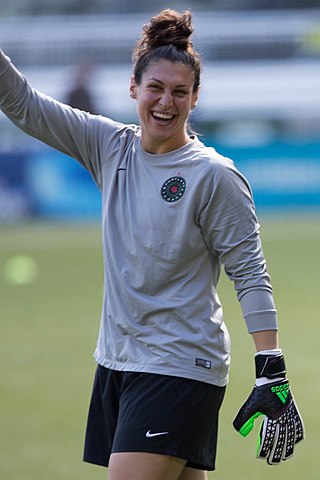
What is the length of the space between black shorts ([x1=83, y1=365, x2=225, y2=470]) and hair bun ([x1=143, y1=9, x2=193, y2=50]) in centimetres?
126

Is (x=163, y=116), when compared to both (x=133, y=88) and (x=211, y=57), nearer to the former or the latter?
(x=133, y=88)

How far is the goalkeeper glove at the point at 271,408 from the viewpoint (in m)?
4.21

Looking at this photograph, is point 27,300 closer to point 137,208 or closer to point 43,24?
point 137,208

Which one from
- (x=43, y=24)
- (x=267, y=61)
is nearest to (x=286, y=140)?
(x=267, y=61)

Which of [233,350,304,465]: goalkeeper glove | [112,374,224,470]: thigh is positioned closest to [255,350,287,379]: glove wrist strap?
[233,350,304,465]: goalkeeper glove

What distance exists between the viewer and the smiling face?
4.36 meters

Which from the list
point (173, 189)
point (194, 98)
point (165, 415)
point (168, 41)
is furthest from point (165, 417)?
point (168, 41)

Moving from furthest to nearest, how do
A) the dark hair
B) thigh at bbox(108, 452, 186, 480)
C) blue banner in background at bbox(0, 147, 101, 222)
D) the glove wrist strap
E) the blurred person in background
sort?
the blurred person in background, blue banner in background at bbox(0, 147, 101, 222), the dark hair, the glove wrist strap, thigh at bbox(108, 452, 186, 480)

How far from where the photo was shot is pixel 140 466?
4117mm

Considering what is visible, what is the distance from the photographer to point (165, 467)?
4.19 meters

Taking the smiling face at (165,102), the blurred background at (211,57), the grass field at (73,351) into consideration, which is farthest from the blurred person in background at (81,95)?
the smiling face at (165,102)

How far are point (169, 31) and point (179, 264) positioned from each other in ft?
2.98

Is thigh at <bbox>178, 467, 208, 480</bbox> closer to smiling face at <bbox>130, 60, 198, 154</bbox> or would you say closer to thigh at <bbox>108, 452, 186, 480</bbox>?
thigh at <bbox>108, 452, 186, 480</bbox>

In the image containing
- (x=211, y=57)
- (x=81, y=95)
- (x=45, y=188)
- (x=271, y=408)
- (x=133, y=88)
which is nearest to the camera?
(x=271, y=408)
